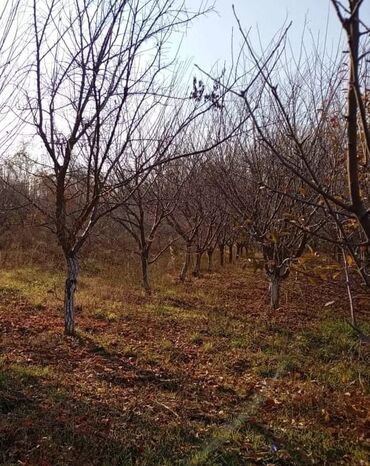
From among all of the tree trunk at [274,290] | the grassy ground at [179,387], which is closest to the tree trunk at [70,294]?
the grassy ground at [179,387]

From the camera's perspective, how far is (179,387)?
13.5 ft

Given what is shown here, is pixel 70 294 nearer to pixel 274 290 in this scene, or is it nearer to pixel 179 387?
pixel 179 387

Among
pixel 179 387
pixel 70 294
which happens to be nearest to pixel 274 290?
pixel 70 294

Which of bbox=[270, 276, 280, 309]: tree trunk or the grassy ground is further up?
bbox=[270, 276, 280, 309]: tree trunk

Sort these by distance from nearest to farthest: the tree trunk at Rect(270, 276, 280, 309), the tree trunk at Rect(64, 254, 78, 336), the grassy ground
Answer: the grassy ground < the tree trunk at Rect(64, 254, 78, 336) < the tree trunk at Rect(270, 276, 280, 309)

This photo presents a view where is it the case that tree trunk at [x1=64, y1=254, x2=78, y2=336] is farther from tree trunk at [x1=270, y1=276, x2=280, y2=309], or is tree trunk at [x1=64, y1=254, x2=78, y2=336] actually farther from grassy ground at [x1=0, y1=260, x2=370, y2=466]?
tree trunk at [x1=270, y1=276, x2=280, y2=309]

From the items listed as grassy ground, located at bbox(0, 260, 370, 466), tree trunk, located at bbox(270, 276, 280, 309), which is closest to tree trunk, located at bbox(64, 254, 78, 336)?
grassy ground, located at bbox(0, 260, 370, 466)

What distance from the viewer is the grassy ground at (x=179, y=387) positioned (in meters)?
2.94

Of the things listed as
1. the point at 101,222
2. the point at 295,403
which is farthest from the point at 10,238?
the point at 295,403

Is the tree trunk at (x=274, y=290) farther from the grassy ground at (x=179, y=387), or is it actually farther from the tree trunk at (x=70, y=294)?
the tree trunk at (x=70, y=294)

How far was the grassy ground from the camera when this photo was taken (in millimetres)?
2939

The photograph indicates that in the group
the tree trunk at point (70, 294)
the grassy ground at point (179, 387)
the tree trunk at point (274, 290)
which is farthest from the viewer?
the tree trunk at point (274, 290)

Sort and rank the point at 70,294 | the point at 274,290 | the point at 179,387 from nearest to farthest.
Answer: the point at 179,387 → the point at 70,294 → the point at 274,290

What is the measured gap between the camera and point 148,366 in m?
4.68
